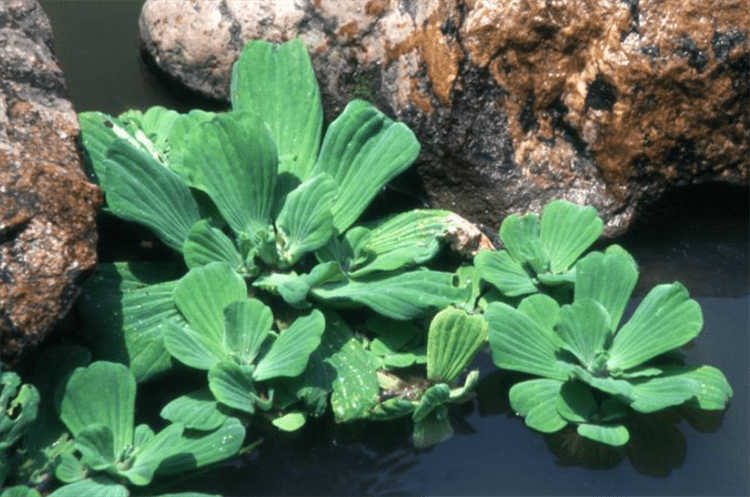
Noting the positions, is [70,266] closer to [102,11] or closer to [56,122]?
[56,122]

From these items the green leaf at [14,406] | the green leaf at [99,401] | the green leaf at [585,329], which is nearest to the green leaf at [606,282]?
the green leaf at [585,329]

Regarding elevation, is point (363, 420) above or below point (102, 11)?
below

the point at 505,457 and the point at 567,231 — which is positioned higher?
the point at 567,231

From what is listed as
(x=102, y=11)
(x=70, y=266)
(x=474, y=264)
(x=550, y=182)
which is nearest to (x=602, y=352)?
(x=474, y=264)

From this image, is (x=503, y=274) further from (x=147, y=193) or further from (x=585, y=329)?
(x=147, y=193)

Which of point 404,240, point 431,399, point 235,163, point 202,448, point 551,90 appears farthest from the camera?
point 551,90

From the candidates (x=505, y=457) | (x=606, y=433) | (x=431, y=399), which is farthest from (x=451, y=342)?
(x=606, y=433)

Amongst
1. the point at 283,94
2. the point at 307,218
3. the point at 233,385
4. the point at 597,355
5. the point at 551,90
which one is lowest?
the point at 233,385
